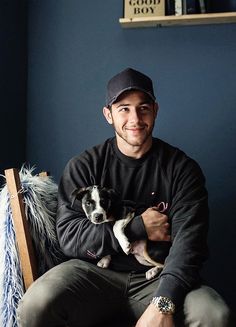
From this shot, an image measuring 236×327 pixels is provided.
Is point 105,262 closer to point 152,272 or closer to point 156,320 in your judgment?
point 152,272

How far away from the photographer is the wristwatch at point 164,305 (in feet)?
4.48

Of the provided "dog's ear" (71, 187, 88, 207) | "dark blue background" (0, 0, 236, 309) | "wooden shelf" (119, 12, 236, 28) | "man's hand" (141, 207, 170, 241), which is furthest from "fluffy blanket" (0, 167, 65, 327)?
"wooden shelf" (119, 12, 236, 28)

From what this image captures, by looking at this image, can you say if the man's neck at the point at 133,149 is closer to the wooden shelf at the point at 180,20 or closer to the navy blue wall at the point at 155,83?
the navy blue wall at the point at 155,83

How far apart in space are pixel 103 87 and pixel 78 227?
0.97 meters

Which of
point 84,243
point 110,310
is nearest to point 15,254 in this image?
point 84,243

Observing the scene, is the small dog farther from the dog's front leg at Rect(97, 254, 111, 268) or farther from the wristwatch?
the wristwatch

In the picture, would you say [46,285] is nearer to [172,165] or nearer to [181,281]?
[181,281]

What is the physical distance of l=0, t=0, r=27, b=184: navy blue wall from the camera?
86.8 inches

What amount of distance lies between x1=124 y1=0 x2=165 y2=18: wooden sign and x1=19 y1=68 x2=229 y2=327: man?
61 cm

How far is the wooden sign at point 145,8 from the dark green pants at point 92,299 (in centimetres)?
124

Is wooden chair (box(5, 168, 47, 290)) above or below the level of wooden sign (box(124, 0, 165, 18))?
below

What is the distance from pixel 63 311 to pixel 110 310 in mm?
189

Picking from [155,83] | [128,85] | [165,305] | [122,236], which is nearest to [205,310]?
[165,305]

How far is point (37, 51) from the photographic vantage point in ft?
7.81
